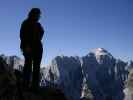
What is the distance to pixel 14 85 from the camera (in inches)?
385

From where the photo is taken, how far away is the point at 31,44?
11.6 meters

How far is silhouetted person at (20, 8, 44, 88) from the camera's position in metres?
11.5

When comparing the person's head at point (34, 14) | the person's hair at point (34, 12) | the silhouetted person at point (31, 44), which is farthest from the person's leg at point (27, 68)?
the person's hair at point (34, 12)

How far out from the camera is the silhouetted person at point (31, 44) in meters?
11.5

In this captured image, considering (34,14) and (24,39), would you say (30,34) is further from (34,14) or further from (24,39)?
(34,14)

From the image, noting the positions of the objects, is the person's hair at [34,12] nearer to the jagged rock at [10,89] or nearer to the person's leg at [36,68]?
the person's leg at [36,68]

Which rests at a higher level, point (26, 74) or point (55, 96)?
point (26, 74)

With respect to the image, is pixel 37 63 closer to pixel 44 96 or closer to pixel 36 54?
pixel 36 54

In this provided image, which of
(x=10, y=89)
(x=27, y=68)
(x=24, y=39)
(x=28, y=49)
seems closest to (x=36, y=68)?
(x=27, y=68)

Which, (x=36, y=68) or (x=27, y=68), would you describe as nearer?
(x=27, y=68)

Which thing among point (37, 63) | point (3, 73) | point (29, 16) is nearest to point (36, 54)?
point (37, 63)

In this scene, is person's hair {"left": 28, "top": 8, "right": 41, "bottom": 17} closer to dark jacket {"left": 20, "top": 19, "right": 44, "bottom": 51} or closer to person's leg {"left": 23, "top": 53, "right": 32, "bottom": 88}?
dark jacket {"left": 20, "top": 19, "right": 44, "bottom": 51}

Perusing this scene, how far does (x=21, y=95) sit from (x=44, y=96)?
64.4 inches

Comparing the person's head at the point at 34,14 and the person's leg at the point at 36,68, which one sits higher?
the person's head at the point at 34,14
